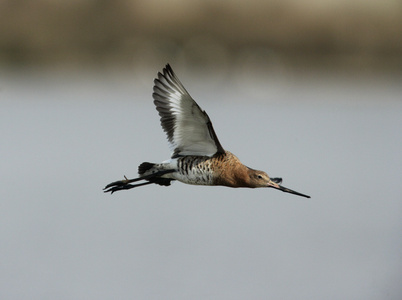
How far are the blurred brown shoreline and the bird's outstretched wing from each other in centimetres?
1048

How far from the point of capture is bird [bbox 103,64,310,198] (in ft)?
18.7

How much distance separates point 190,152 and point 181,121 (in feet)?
0.75

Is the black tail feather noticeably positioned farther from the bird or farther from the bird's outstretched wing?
the bird's outstretched wing

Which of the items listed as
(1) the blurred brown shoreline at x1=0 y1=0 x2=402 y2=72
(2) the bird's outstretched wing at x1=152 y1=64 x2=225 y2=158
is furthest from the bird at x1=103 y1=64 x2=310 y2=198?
(1) the blurred brown shoreline at x1=0 y1=0 x2=402 y2=72

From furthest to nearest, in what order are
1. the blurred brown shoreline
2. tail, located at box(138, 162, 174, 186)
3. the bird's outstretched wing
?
the blurred brown shoreline, tail, located at box(138, 162, 174, 186), the bird's outstretched wing

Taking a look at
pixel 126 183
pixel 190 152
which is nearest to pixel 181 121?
pixel 190 152

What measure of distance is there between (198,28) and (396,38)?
4743 millimetres

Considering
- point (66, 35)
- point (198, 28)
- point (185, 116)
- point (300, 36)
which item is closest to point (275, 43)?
point (300, 36)

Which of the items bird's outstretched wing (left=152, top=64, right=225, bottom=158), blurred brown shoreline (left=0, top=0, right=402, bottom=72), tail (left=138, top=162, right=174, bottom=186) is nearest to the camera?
bird's outstretched wing (left=152, top=64, right=225, bottom=158)

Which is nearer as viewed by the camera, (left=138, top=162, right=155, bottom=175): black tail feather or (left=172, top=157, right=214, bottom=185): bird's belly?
(left=172, top=157, right=214, bottom=185): bird's belly

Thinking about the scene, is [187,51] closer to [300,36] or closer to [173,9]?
[173,9]

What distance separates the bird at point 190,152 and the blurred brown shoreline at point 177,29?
10.5 meters

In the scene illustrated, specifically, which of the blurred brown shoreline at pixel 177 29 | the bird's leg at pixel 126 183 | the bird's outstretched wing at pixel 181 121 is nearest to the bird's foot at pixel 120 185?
the bird's leg at pixel 126 183

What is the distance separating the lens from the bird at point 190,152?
5715 millimetres
